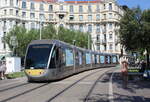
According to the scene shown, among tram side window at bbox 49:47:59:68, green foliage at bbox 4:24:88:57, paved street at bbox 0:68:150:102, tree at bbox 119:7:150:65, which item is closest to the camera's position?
paved street at bbox 0:68:150:102

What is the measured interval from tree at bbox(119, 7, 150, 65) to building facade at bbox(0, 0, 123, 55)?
55124mm

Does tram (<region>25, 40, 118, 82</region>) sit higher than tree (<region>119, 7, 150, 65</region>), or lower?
lower

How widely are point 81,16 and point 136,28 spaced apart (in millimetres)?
64828

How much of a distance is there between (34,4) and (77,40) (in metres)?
27.7

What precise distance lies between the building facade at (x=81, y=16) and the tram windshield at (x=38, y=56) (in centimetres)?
6424

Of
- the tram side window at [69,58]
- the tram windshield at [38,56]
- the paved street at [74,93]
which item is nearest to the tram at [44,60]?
the tram windshield at [38,56]

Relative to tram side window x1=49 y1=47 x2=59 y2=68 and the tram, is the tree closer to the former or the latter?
the tram

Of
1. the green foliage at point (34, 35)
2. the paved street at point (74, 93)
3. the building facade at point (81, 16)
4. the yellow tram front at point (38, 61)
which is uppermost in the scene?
the building facade at point (81, 16)

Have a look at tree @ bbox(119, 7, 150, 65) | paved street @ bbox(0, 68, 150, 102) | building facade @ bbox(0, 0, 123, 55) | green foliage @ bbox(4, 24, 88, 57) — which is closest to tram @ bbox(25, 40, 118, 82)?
paved street @ bbox(0, 68, 150, 102)

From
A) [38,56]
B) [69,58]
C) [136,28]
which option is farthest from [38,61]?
[136,28]

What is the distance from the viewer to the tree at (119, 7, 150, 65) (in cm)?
2670

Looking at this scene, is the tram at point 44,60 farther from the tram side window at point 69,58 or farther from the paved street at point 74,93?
the paved street at point 74,93

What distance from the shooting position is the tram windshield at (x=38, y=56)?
1855 cm

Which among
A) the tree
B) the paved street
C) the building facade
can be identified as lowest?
the paved street
